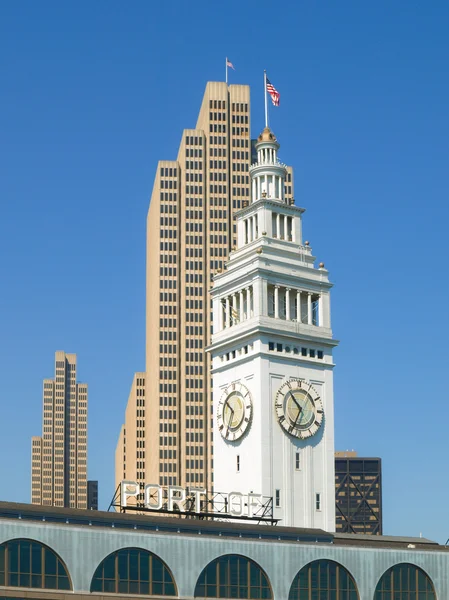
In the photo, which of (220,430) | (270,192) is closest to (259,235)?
(270,192)

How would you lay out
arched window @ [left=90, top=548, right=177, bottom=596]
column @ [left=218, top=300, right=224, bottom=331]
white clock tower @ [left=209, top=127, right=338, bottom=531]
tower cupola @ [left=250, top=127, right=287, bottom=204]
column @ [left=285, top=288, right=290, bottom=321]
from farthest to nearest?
tower cupola @ [left=250, top=127, right=287, bottom=204]
column @ [left=218, top=300, right=224, bottom=331]
column @ [left=285, top=288, right=290, bottom=321]
white clock tower @ [left=209, top=127, right=338, bottom=531]
arched window @ [left=90, top=548, right=177, bottom=596]

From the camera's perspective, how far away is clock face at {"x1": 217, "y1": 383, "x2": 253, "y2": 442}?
13712cm

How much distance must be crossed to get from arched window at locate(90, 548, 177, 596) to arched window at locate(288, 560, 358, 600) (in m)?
11.9

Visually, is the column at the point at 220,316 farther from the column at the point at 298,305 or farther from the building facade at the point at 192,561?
the building facade at the point at 192,561

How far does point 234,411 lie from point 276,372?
21.0 ft

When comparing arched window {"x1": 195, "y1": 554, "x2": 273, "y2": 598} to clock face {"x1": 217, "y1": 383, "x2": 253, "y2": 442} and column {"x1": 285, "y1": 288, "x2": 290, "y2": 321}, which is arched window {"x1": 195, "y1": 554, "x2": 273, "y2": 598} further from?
column {"x1": 285, "y1": 288, "x2": 290, "y2": 321}

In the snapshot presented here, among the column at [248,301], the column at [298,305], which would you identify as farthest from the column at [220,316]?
the column at [298,305]

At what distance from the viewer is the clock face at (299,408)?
448 feet

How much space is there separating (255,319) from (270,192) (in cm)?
1851

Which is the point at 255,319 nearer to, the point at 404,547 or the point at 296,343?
the point at 296,343

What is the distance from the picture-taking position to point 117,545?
3967 inches

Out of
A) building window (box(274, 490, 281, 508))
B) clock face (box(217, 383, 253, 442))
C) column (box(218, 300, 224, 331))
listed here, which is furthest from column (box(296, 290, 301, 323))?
building window (box(274, 490, 281, 508))

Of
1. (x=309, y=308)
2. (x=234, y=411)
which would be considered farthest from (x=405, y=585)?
(x=309, y=308)

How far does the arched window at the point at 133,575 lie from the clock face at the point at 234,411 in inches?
1403
